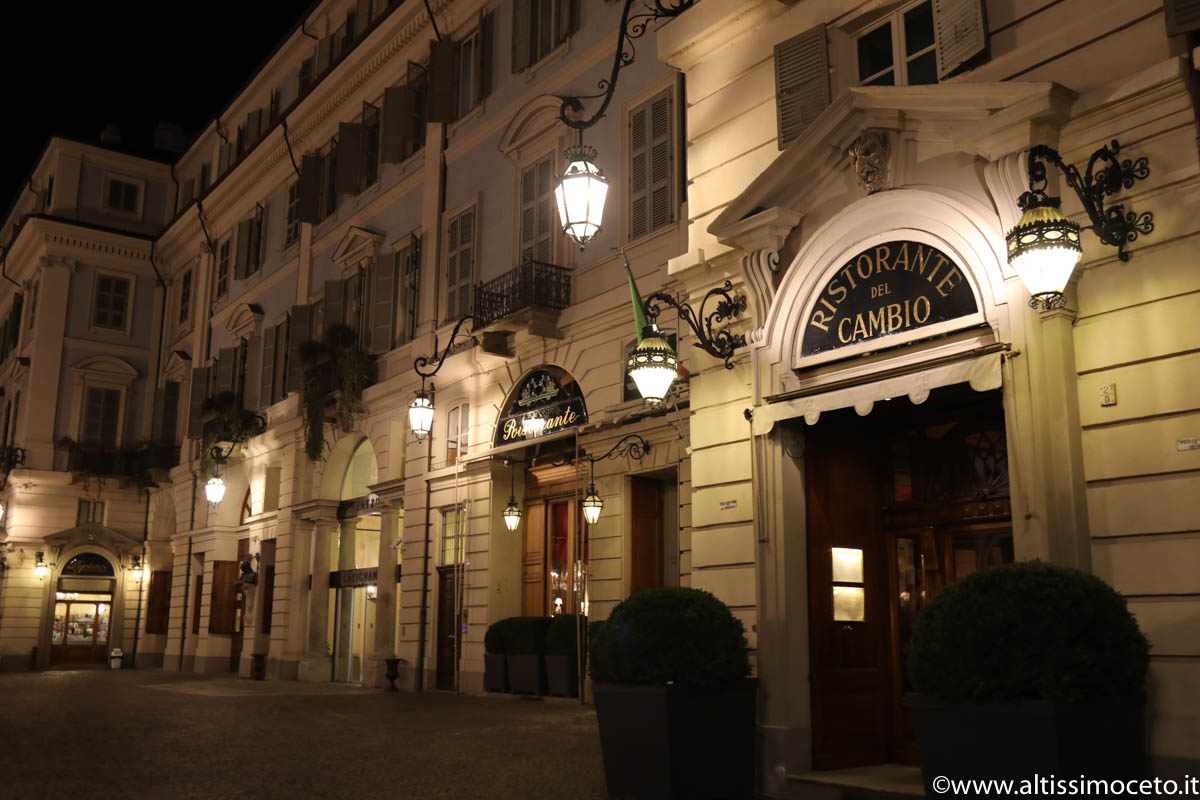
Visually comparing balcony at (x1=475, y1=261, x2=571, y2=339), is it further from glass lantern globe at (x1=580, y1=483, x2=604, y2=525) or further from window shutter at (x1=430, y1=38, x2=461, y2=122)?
window shutter at (x1=430, y1=38, x2=461, y2=122)

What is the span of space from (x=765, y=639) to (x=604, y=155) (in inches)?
427

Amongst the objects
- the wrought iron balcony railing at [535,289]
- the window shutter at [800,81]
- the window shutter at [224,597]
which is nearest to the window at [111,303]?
the window shutter at [224,597]

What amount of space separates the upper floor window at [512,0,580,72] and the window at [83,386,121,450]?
2437 cm

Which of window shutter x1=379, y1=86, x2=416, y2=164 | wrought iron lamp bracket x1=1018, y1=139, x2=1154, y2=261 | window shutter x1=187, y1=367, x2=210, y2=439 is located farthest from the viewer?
window shutter x1=187, y1=367, x2=210, y2=439

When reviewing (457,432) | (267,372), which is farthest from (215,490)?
(457,432)

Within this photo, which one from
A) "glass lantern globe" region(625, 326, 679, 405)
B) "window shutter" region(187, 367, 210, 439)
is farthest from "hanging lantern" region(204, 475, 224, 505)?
"glass lantern globe" region(625, 326, 679, 405)

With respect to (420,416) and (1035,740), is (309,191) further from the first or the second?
(1035,740)

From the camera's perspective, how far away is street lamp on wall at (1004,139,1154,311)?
252 inches

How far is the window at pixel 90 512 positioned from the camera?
36594mm

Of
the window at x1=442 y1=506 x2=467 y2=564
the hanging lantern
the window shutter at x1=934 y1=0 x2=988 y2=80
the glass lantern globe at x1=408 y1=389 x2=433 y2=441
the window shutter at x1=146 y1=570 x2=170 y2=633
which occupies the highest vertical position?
the window shutter at x1=934 y1=0 x2=988 y2=80

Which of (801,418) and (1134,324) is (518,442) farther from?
(1134,324)

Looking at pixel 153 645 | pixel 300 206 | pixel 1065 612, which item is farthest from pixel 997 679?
pixel 153 645

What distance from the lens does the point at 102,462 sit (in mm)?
36906

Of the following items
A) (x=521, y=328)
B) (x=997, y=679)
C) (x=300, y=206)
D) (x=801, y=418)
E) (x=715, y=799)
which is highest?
(x=300, y=206)
